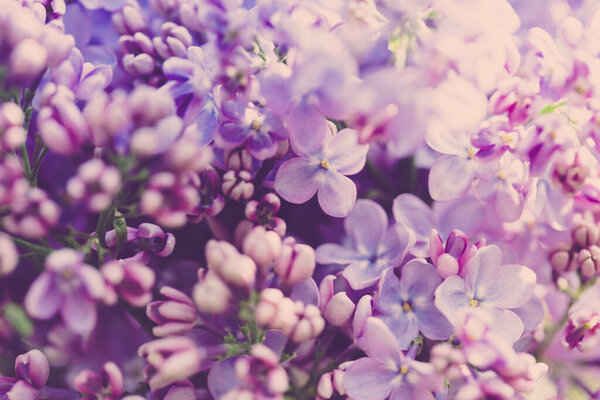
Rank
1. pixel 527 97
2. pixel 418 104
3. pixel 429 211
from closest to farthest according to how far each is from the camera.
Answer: pixel 418 104 < pixel 527 97 < pixel 429 211

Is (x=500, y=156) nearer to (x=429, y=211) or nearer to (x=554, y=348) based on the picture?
(x=429, y=211)

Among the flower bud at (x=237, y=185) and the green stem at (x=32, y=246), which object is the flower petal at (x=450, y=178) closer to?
the flower bud at (x=237, y=185)

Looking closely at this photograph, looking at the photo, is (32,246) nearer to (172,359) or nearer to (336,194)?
(172,359)

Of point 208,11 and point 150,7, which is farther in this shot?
point 150,7

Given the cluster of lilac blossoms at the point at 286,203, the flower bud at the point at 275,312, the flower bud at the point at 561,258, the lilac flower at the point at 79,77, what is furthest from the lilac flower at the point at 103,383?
the flower bud at the point at 561,258

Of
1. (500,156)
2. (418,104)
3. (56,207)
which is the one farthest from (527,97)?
(56,207)

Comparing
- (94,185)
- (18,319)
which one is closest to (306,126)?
(94,185)
